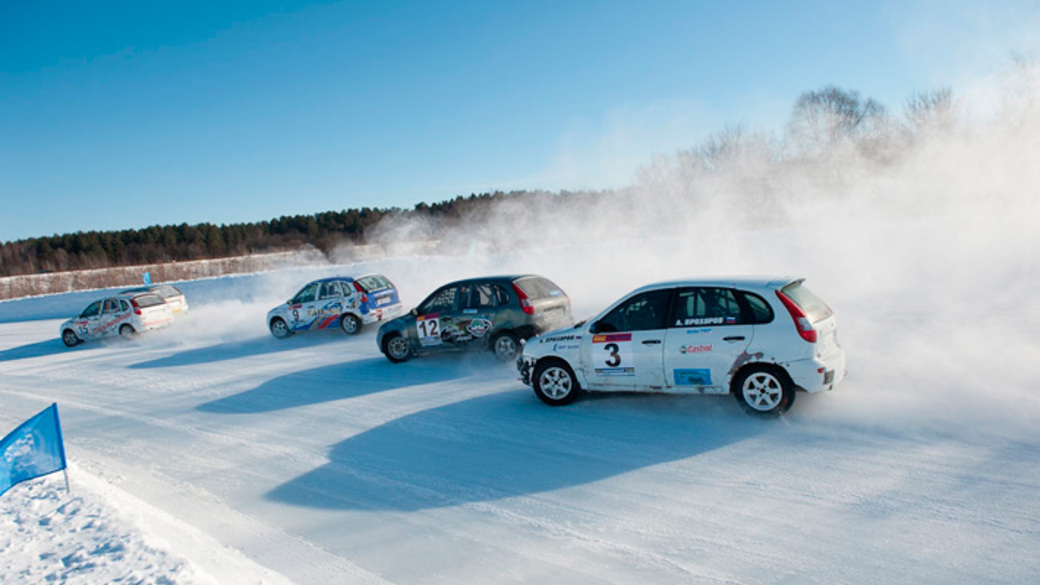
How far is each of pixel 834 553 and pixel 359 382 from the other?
25.4 ft

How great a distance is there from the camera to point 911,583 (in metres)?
3.70

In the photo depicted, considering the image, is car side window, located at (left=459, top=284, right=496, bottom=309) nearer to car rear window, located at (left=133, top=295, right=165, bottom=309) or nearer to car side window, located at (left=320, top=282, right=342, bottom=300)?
car side window, located at (left=320, top=282, right=342, bottom=300)

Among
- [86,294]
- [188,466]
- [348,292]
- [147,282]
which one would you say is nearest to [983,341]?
[188,466]

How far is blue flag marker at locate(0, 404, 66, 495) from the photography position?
4977 millimetres

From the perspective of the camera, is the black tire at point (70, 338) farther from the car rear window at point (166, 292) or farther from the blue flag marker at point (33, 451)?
the blue flag marker at point (33, 451)

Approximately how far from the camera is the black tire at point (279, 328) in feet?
52.5

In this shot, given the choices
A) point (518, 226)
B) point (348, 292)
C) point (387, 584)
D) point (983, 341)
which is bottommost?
point (387, 584)

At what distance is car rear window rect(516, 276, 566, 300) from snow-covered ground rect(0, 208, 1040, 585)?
136cm

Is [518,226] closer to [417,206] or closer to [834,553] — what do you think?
[417,206]

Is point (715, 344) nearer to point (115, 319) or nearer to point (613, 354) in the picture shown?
point (613, 354)

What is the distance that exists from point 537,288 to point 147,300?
1474cm

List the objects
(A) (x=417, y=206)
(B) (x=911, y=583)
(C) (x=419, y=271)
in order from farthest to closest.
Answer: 1. (A) (x=417, y=206)
2. (C) (x=419, y=271)
3. (B) (x=911, y=583)

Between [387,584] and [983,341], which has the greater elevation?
[983,341]

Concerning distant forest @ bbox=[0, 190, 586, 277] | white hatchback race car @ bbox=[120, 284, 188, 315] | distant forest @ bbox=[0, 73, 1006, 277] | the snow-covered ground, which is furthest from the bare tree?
distant forest @ bbox=[0, 190, 586, 277]
